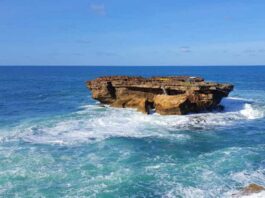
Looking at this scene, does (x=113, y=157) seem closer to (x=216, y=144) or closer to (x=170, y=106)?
(x=216, y=144)

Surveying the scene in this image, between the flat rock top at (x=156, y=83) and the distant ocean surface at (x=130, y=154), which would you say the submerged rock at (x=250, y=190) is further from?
the flat rock top at (x=156, y=83)

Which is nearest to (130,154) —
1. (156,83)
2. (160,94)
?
(160,94)

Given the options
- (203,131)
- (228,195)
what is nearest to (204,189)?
(228,195)

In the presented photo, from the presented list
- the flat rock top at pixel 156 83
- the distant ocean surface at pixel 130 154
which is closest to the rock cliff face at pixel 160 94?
the flat rock top at pixel 156 83

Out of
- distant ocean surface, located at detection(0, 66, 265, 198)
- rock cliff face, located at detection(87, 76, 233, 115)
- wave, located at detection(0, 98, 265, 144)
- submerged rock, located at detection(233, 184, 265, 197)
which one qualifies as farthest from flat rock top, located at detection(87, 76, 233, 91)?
submerged rock, located at detection(233, 184, 265, 197)

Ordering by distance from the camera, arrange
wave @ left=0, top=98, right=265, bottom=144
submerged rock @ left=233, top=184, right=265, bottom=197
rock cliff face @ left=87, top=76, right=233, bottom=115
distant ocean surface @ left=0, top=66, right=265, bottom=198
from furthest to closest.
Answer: rock cliff face @ left=87, top=76, right=233, bottom=115 < wave @ left=0, top=98, right=265, bottom=144 < distant ocean surface @ left=0, top=66, right=265, bottom=198 < submerged rock @ left=233, top=184, right=265, bottom=197

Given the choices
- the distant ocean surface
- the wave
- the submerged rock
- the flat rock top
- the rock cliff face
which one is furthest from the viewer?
the flat rock top

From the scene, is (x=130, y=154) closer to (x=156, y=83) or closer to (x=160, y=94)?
(x=160, y=94)

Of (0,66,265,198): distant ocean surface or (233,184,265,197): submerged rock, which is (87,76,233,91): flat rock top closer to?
(0,66,265,198): distant ocean surface
